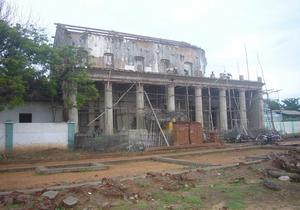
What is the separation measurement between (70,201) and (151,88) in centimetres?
2935

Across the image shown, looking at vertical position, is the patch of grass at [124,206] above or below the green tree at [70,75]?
below

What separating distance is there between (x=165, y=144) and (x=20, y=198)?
19.9 meters

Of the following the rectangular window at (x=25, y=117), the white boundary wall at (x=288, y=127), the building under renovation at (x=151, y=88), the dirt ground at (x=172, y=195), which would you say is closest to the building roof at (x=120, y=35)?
the building under renovation at (x=151, y=88)

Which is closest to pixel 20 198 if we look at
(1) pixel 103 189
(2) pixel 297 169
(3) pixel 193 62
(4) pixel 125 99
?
(1) pixel 103 189

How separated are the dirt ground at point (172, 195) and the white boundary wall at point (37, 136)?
49.6 ft

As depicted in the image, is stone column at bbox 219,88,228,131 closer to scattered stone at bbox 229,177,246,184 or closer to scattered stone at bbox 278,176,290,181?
scattered stone at bbox 278,176,290,181

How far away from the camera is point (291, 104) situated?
Answer: 69.6 metres

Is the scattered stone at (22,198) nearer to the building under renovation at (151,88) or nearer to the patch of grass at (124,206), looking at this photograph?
the patch of grass at (124,206)

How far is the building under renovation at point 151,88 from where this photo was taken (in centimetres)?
3209

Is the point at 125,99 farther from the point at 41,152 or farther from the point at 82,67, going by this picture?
the point at 41,152

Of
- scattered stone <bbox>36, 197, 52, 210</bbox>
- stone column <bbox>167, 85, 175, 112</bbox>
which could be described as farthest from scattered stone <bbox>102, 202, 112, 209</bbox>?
stone column <bbox>167, 85, 175, 112</bbox>

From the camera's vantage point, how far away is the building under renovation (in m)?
32.1

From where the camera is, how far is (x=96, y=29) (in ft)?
120

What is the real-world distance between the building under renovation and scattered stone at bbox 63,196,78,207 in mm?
20392
